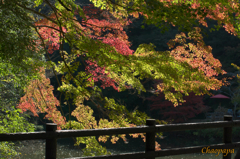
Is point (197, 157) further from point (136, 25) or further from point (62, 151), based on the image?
point (136, 25)

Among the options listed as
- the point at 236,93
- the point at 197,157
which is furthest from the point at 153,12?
the point at 236,93

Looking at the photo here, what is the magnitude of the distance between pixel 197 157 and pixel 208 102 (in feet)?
22.6

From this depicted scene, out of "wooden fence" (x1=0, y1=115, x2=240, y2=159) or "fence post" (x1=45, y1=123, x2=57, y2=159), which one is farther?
"fence post" (x1=45, y1=123, x2=57, y2=159)

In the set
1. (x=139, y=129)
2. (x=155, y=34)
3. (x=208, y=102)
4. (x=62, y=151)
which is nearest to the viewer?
(x=139, y=129)

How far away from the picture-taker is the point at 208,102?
1925 cm

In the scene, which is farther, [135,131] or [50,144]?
[135,131]

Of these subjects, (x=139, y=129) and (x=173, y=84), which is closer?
(x=139, y=129)

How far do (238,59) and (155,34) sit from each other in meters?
6.72

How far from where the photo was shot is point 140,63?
12.8 ft

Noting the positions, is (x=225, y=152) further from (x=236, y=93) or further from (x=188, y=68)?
(x=236, y=93)

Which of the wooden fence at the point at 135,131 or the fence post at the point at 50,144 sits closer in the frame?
the wooden fence at the point at 135,131

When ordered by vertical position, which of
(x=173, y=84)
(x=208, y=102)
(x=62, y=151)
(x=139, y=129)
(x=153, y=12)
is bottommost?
(x=62, y=151)

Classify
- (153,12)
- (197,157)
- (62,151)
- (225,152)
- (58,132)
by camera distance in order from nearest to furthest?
Result: (58,132), (153,12), (225,152), (197,157), (62,151)

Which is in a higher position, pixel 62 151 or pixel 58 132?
pixel 58 132
